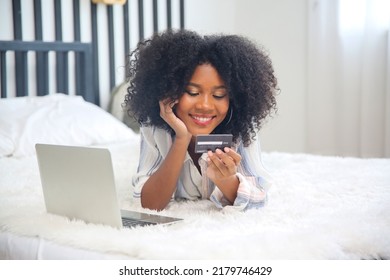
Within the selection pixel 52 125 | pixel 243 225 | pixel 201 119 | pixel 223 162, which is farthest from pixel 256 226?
pixel 52 125

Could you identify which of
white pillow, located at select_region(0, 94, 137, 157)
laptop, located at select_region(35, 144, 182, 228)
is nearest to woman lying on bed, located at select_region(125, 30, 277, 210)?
laptop, located at select_region(35, 144, 182, 228)

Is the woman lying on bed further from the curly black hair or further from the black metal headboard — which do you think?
the black metal headboard

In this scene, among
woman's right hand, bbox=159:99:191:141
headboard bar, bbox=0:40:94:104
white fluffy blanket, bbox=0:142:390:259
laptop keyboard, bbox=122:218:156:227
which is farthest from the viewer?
headboard bar, bbox=0:40:94:104

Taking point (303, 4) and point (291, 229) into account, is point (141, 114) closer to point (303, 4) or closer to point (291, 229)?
point (291, 229)

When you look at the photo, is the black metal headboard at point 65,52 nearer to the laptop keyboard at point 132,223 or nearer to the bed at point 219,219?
the bed at point 219,219

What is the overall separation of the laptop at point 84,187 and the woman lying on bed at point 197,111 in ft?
0.37

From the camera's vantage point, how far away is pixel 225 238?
752 millimetres

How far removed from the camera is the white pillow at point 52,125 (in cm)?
153

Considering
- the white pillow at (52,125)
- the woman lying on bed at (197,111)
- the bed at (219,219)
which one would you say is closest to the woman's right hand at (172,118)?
the woman lying on bed at (197,111)

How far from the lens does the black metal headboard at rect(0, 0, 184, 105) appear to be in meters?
1.84

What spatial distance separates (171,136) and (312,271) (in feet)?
1.44

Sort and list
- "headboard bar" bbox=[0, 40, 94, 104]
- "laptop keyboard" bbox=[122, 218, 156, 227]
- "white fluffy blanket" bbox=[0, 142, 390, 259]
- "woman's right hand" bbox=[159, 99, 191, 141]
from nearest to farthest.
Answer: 1. "white fluffy blanket" bbox=[0, 142, 390, 259]
2. "laptop keyboard" bbox=[122, 218, 156, 227]
3. "woman's right hand" bbox=[159, 99, 191, 141]
4. "headboard bar" bbox=[0, 40, 94, 104]

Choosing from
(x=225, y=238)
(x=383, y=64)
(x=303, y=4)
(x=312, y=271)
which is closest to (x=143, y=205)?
(x=225, y=238)

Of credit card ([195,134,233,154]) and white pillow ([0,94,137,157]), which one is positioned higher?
credit card ([195,134,233,154])
